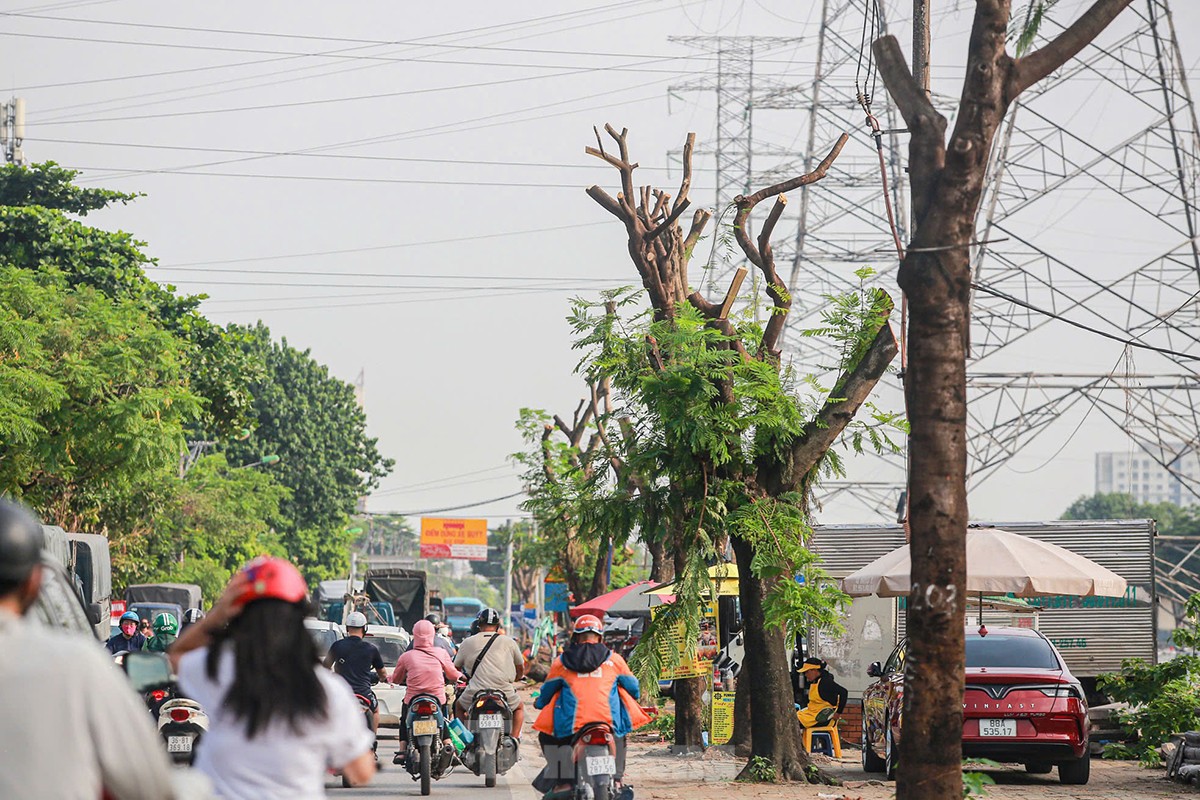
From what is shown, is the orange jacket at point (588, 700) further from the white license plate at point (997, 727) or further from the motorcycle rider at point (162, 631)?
the motorcycle rider at point (162, 631)

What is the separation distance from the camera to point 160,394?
3012 centimetres

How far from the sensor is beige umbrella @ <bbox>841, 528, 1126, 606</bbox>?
16703 millimetres

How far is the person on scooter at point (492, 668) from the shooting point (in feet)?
48.4

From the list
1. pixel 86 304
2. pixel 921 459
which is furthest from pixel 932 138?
pixel 86 304

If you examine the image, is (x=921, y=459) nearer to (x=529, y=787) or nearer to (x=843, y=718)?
(x=529, y=787)

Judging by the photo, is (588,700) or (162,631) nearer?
(588,700)

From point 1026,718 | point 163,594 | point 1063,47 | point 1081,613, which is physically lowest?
point 1026,718

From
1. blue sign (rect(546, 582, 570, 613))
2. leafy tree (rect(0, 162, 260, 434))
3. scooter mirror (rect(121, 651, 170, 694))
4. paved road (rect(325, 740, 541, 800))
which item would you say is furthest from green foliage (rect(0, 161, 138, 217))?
scooter mirror (rect(121, 651, 170, 694))

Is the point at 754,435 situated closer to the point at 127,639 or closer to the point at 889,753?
the point at 889,753

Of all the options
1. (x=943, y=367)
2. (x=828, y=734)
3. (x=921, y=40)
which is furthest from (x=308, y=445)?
(x=943, y=367)

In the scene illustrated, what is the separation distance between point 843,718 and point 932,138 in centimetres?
1393

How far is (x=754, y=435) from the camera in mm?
15258

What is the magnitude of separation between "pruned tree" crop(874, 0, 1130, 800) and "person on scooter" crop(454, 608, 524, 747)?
6194 millimetres

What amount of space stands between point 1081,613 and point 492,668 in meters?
11.3
